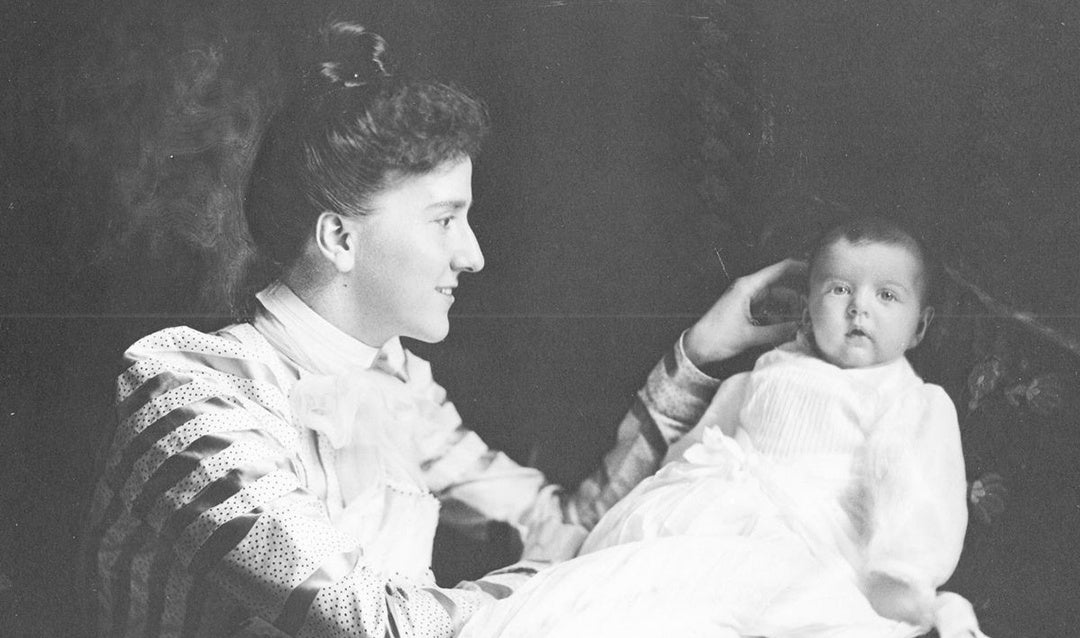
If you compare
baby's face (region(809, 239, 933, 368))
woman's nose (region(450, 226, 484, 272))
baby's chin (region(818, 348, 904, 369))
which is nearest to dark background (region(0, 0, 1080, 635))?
woman's nose (region(450, 226, 484, 272))

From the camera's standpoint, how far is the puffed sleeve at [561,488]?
305 centimetres

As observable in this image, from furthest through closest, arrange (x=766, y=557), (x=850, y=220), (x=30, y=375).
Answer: (x=30, y=375) → (x=850, y=220) → (x=766, y=557)

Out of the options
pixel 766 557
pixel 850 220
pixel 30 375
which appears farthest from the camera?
pixel 30 375

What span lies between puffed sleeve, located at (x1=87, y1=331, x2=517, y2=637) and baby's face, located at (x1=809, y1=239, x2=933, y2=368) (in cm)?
97

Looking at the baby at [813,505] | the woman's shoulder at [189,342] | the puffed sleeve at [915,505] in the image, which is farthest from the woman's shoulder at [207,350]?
the puffed sleeve at [915,505]

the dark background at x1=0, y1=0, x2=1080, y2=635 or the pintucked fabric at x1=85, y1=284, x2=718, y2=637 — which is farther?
the dark background at x1=0, y1=0, x2=1080, y2=635

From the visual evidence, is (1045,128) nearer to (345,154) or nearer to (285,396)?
(345,154)

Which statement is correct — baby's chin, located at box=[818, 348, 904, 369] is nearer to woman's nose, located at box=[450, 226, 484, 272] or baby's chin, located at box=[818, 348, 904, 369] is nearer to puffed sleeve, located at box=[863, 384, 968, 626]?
puffed sleeve, located at box=[863, 384, 968, 626]

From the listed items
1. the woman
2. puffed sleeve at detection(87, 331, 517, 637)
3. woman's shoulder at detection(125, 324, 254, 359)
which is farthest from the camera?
woman's shoulder at detection(125, 324, 254, 359)

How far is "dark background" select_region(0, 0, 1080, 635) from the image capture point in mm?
3049

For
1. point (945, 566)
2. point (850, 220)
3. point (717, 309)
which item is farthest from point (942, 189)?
point (945, 566)

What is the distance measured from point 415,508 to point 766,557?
85cm

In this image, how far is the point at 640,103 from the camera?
10.3 feet

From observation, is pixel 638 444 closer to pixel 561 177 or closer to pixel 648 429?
pixel 648 429
